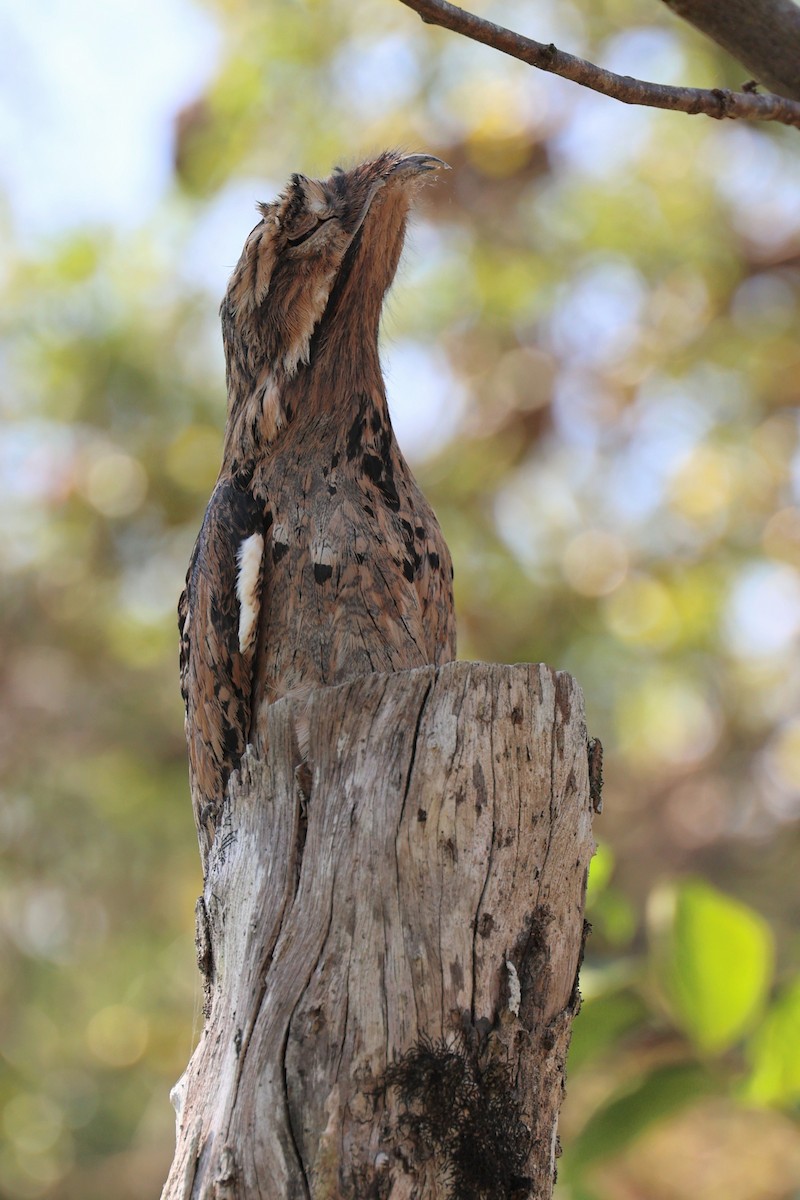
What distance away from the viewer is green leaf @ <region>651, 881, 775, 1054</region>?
2836mm

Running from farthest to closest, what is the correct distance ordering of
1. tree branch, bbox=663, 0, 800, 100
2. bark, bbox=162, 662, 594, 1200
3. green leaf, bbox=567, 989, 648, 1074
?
green leaf, bbox=567, 989, 648, 1074 → tree branch, bbox=663, 0, 800, 100 → bark, bbox=162, 662, 594, 1200

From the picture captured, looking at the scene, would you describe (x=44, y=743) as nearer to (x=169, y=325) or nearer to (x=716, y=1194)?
(x=169, y=325)

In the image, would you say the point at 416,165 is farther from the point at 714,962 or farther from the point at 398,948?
the point at 714,962

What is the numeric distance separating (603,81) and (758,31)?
64 cm

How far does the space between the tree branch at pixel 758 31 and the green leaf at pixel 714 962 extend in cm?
202

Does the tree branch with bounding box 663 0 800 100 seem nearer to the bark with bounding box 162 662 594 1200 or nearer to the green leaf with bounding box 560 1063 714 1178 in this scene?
the bark with bounding box 162 662 594 1200

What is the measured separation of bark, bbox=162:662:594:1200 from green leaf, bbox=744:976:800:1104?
0.99 m

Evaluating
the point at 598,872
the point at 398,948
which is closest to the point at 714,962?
the point at 598,872

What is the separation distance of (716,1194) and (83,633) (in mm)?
4396

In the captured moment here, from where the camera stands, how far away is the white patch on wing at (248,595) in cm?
278

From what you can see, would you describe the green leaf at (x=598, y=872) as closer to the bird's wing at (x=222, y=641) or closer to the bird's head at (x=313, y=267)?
the bird's wing at (x=222, y=641)

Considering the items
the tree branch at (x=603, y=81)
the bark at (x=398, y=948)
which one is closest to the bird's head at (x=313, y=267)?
the tree branch at (x=603, y=81)

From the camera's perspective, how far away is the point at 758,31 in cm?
Result: 272

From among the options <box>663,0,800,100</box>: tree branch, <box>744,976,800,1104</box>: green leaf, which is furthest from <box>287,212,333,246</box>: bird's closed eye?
<box>744,976,800,1104</box>: green leaf
